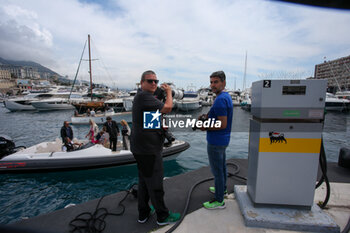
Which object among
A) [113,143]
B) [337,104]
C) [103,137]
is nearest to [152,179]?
[113,143]

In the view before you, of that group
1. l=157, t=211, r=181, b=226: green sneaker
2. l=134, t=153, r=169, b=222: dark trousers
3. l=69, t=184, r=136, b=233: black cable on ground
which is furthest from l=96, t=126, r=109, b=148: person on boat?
l=157, t=211, r=181, b=226: green sneaker

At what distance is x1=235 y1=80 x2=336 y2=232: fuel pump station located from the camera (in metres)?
1.97

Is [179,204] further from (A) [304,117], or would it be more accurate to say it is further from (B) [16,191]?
(B) [16,191]

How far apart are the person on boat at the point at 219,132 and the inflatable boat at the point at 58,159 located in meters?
4.85

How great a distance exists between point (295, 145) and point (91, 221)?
2.75 meters

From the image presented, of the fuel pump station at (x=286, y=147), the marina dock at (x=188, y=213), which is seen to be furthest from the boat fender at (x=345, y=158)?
the fuel pump station at (x=286, y=147)

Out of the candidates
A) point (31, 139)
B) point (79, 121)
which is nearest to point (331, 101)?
point (79, 121)

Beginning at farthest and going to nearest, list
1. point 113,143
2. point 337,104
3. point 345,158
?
point 337,104, point 113,143, point 345,158

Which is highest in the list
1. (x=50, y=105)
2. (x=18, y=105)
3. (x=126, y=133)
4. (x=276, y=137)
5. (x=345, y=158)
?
(x=276, y=137)

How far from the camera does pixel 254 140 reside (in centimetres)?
227

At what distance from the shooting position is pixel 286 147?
2.04 meters

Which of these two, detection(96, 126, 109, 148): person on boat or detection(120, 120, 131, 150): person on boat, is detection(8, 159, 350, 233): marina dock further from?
detection(96, 126, 109, 148): person on boat

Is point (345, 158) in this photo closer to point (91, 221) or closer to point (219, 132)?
point (219, 132)

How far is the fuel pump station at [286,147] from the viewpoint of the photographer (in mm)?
1972
